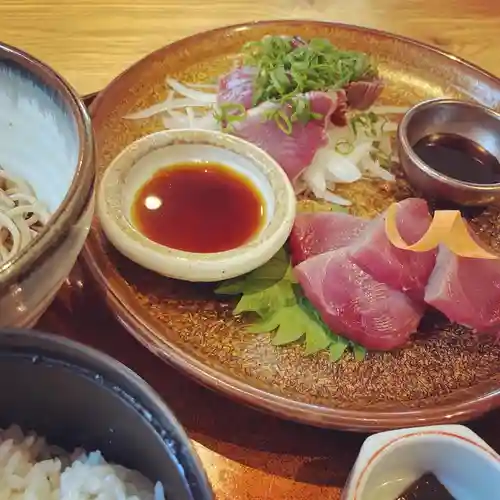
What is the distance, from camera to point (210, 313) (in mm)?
1483

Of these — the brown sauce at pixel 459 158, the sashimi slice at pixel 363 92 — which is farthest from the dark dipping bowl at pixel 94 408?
the sashimi slice at pixel 363 92

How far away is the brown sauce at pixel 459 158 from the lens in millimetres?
1809

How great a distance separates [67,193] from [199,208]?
593 mm

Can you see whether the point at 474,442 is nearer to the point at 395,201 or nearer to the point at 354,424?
the point at 354,424

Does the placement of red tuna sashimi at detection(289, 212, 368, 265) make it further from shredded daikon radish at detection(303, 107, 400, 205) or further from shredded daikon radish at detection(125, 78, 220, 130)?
shredded daikon radish at detection(125, 78, 220, 130)

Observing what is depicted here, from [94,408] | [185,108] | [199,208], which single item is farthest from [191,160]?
[94,408]

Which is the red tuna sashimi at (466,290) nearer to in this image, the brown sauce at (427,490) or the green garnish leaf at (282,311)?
the green garnish leaf at (282,311)

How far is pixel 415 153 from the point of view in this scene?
5.91 ft

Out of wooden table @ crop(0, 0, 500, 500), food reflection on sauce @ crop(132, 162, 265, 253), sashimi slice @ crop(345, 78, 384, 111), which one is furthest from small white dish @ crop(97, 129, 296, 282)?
sashimi slice @ crop(345, 78, 384, 111)

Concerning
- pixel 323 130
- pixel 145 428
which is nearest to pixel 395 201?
pixel 323 130

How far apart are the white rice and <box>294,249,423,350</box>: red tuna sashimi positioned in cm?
57

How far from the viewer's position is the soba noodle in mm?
1215

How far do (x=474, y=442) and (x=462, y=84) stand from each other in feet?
3.85

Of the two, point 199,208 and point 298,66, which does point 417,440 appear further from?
point 298,66
